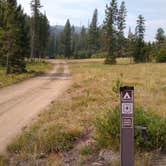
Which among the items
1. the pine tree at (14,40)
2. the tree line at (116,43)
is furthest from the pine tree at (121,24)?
the pine tree at (14,40)

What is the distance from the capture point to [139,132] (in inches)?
264

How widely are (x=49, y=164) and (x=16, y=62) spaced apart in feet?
106

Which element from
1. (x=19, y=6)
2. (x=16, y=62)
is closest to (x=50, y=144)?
(x=16, y=62)

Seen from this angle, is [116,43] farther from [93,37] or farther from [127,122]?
[127,122]

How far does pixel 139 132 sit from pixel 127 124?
1.69 m

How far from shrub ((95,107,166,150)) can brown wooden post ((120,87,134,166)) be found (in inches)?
53.4

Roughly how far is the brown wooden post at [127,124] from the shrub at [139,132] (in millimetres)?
1358

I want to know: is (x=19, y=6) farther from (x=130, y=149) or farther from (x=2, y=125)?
(x=130, y=149)

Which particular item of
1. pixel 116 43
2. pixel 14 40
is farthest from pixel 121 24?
pixel 14 40

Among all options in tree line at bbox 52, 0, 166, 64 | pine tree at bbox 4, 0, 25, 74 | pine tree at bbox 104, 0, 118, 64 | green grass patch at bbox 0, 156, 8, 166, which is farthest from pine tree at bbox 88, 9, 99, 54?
green grass patch at bbox 0, 156, 8, 166

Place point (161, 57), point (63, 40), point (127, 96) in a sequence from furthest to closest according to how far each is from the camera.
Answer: point (63, 40) < point (161, 57) < point (127, 96)

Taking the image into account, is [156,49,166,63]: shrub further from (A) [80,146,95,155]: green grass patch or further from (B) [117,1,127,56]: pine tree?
(A) [80,146,95,155]: green grass patch

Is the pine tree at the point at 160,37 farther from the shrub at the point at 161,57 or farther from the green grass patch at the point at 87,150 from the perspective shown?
the green grass patch at the point at 87,150

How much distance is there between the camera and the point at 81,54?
113m
